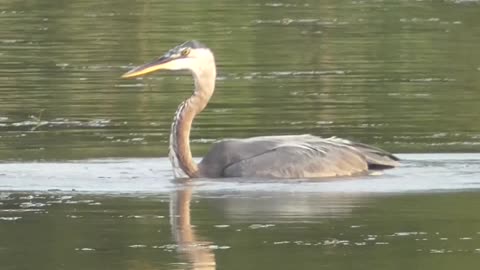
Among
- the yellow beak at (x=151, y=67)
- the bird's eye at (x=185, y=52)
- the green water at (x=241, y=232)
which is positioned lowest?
the green water at (x=241, y=232)

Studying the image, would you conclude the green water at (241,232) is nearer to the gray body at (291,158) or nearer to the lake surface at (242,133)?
the lake surface at (242,133)

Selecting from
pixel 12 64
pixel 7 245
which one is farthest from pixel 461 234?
pixel 12 64

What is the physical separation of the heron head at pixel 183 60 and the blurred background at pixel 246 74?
1.19m

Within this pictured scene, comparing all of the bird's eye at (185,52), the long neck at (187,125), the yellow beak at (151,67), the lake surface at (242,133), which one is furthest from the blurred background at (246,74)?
the bird's eye at (185,52)

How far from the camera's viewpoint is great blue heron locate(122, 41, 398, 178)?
14992 millimetres

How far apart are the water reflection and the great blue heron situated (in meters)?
0.57

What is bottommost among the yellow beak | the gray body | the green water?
the green water

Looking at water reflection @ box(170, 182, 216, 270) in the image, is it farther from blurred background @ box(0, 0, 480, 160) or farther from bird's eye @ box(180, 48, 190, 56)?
blurred background @ box(0, 0, 480, 160)

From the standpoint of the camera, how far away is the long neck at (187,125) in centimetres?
1510

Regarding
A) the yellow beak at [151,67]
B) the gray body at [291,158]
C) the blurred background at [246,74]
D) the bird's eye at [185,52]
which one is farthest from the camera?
the blurred background at [246,74]

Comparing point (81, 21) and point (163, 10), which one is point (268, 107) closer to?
point (81, 21)

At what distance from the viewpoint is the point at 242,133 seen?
17438 millimetres

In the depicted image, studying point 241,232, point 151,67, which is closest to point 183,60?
point 151,67

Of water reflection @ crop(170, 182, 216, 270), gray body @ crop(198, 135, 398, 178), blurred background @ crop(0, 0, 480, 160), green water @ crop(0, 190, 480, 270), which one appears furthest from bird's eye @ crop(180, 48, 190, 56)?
green water @ crop(0, 190, 480, 270)
